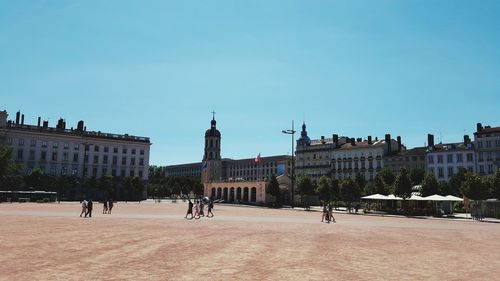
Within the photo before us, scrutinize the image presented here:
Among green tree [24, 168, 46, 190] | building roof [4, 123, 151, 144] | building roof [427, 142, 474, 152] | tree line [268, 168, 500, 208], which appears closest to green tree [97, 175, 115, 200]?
green tree [24, 168, 46, 190]

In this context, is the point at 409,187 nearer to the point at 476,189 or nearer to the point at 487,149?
the point at 476,189

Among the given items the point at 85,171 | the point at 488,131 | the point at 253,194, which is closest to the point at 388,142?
the point at 488,131

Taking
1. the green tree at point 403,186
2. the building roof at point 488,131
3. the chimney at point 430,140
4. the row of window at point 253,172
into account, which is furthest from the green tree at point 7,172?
the row of window at point 253,172

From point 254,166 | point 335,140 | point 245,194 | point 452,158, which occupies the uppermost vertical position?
point 335,140

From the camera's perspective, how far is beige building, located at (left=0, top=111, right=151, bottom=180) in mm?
89750

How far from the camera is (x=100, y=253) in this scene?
45.3ft

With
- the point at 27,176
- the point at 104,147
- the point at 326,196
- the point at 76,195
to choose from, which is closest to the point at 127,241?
the point at 326,196

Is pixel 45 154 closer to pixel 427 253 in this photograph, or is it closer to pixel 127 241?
pixel 127 241

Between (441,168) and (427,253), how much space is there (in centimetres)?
8592

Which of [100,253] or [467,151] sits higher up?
[467,151]

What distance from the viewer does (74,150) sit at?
9631 centimetres

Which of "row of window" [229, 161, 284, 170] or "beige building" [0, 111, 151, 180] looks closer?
"beige building" [0, 111, 151, 180]

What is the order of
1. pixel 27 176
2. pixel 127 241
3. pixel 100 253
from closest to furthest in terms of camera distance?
1. pixel 100 253
2. pixel 127 241
3. pixel 27 176

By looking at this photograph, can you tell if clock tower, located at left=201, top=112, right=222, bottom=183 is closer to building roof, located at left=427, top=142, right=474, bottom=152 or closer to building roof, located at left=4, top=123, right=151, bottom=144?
building roof, located at left=4, top=123, right=151, bottom=144
